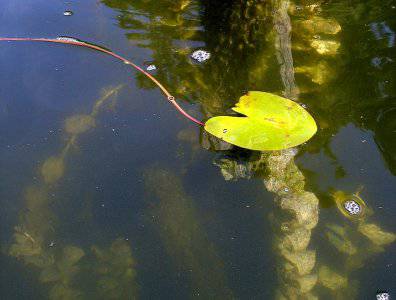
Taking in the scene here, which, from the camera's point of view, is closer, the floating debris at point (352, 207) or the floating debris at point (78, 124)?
the floating debris at point (352, 207)

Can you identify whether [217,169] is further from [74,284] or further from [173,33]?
[173,33]

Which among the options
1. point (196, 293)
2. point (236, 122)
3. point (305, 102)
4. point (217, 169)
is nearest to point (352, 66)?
point (305, 102)

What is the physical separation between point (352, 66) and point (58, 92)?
132 centimetres

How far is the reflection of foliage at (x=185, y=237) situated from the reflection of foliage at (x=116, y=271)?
0.44ft

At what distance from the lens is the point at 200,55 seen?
2.00m

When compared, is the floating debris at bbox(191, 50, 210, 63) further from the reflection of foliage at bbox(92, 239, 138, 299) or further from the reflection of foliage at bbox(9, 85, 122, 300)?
the reflection of foliage at bbox(92, 239, 138, 299)

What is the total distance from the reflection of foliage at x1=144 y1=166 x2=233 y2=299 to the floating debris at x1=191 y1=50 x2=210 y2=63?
682 millimetres

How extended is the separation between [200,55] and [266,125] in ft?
2.04

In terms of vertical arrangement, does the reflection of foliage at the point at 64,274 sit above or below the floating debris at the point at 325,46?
below

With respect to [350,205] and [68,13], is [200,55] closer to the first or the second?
[68,13]

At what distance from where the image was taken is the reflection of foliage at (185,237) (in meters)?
1.29

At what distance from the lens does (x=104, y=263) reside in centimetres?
133

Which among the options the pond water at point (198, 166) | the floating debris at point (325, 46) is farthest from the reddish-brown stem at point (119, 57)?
the floating debris at point (325, 46)

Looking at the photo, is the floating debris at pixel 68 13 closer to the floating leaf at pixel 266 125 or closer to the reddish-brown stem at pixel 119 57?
the reddish-brown stem at pixel 119 57
